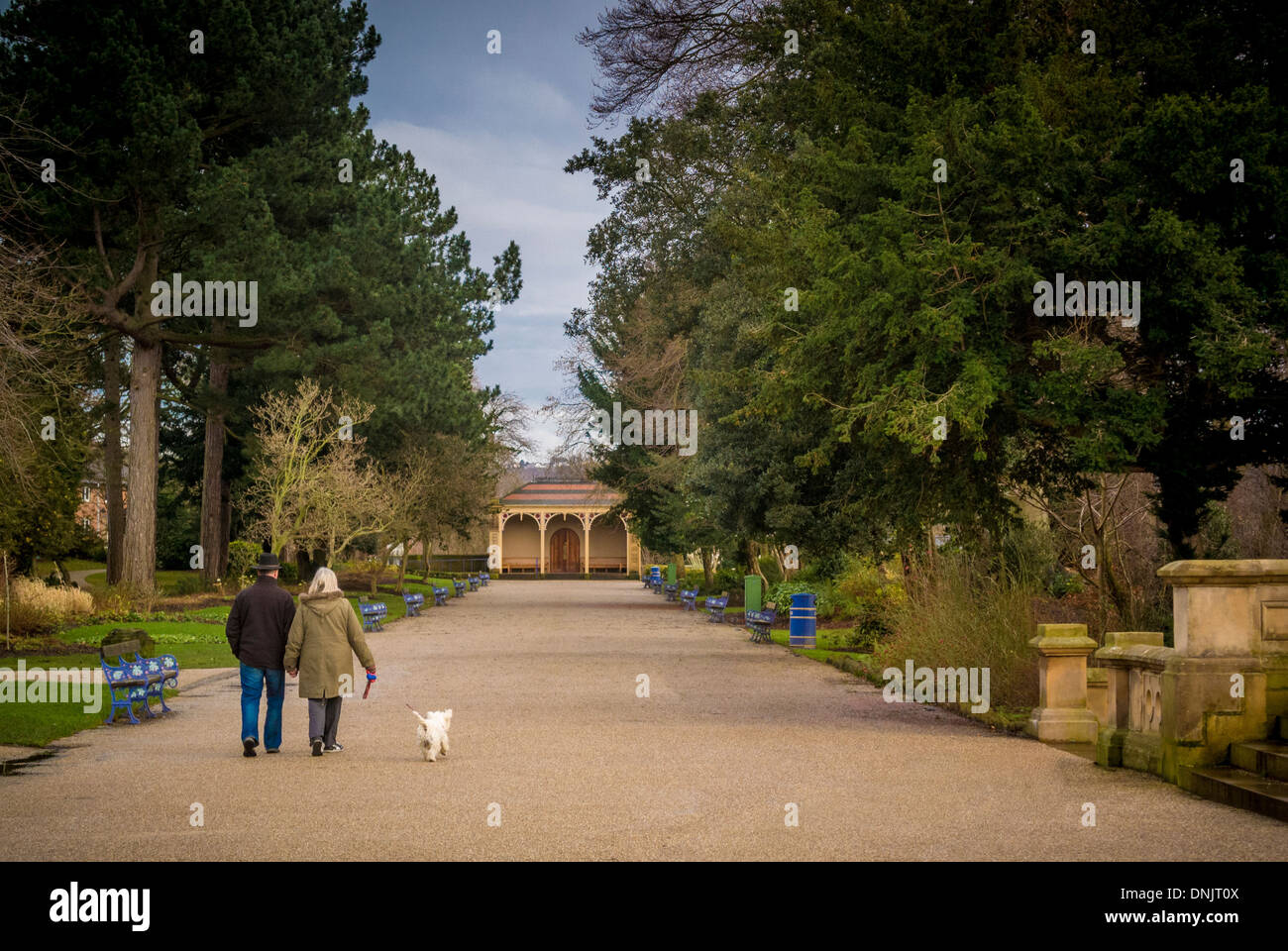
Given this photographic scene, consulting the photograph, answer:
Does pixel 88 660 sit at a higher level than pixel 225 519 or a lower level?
lower

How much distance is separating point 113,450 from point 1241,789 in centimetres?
4472

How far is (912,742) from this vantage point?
1149cm

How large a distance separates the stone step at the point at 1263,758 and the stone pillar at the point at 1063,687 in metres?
2.37

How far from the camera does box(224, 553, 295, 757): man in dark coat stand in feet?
34.7

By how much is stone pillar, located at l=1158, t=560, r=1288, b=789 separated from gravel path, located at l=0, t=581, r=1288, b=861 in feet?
1.75

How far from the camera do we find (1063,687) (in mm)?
11695

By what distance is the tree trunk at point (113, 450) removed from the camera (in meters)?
39.4

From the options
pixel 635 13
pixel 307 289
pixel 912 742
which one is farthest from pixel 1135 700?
pixel 307 289

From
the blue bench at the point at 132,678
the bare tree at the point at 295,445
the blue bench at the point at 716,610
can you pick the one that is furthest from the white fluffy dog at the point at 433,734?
the bare tree at the point at 295,445

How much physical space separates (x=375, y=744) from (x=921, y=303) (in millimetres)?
6937

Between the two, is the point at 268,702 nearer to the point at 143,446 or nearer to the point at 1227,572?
the point at 1227,572
